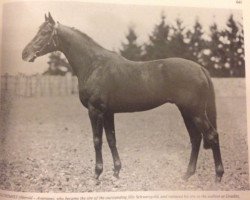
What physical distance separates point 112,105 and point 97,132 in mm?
53

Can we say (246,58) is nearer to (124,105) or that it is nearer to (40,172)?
(124,105)

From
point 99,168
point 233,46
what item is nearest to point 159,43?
point 233,46

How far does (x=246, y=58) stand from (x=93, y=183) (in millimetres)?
350

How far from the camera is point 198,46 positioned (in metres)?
0.65

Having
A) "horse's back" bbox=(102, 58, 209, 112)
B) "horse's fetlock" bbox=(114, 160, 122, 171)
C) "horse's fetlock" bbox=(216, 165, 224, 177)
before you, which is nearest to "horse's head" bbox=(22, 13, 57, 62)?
"horse's back" bbox=(102, 58, 209, 112)

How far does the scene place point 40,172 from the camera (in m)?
0.60

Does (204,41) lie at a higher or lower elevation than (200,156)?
higher

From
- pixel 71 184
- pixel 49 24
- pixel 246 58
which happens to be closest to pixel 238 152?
pixel 246 58

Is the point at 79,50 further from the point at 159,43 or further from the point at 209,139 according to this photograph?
the point at 209,139

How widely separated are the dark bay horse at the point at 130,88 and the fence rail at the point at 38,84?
22 mm

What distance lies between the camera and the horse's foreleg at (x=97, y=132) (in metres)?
0.61

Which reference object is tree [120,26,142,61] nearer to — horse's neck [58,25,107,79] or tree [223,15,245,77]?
horse's neck [58,25,107,79]

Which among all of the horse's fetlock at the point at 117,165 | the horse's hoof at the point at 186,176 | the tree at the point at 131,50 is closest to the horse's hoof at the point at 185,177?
the horse's hoof at the point at 186,176

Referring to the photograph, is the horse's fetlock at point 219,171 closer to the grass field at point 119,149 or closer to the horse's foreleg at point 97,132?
the grass field at point 119,149
